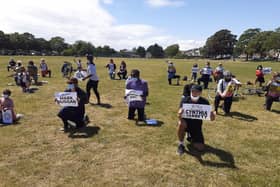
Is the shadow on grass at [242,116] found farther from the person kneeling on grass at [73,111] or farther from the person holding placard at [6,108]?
the person holding placard at [6,108]

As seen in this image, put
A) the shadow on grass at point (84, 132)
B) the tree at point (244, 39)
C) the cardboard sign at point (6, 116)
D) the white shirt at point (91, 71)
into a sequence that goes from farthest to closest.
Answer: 1. the tree at point (244, 39)
2. the white shirt at point (91, 71)
3. the cardboard sign at point (6, 116)
4. the shadow on grass at point (84, 132)

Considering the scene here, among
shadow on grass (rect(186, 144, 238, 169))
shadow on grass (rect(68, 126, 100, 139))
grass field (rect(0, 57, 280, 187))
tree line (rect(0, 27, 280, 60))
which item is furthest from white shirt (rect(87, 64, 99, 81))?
tree line (rect(0, 27, 280, 60))

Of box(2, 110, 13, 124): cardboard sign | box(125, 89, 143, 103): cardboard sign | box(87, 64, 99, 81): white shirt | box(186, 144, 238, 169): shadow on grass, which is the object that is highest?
box(87, 64, 99, 81): white shirt

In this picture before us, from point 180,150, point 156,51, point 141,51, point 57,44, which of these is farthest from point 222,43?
point 180,150

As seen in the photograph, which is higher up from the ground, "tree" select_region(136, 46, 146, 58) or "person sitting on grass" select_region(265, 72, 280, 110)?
"tree" select_region(136, 46, 146, 58)

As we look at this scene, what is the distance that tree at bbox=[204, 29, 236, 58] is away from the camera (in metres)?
123

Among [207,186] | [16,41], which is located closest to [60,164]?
[207,186]

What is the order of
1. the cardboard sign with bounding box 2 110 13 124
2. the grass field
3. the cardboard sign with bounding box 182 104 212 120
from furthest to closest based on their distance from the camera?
the cardboard sign with bounding box 2 110 13 124
the cardboard sign with bounding box 182 104 212 120
the grass field

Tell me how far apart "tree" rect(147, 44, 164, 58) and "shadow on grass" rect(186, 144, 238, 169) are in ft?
490

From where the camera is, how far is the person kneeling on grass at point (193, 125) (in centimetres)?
600

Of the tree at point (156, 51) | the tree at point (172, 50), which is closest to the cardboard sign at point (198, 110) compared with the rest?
the tree at point (172, 50)

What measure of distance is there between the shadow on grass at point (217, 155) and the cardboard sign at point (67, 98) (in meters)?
3.43

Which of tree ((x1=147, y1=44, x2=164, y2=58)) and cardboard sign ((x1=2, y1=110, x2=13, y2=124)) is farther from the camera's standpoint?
tree ((x1=147, y1=44, x2=164, y2=58))

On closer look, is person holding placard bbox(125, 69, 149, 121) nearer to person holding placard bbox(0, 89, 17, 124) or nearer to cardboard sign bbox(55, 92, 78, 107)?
cardboard sign bbox(55, 92, 78, 107)
